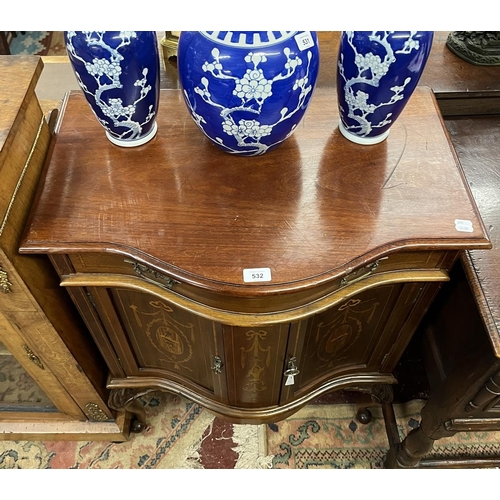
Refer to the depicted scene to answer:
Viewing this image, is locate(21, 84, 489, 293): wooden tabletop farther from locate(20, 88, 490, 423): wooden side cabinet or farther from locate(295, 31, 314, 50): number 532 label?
locate(295, 31, 314, 50): number 532 label

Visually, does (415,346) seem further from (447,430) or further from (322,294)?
(322,294)

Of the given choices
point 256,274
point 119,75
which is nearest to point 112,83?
point 119,75

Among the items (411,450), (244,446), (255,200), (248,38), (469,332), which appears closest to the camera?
(248,38)

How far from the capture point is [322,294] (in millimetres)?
601

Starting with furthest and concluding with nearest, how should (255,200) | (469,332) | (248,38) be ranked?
(469,332)
(255,200)
(248,38)

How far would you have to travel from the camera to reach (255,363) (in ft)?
2.42

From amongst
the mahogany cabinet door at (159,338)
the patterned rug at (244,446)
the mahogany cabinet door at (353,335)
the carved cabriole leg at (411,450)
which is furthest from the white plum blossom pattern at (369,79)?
the patterned rug at (244,446)

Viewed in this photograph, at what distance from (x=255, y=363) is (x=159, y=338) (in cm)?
15

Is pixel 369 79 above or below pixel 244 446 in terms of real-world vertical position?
above

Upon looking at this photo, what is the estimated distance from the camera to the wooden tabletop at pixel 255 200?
1.81 ft

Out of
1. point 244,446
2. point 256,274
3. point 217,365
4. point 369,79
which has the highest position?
point 369,79

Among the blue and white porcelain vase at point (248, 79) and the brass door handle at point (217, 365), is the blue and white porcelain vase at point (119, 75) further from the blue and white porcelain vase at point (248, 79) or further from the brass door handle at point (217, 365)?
the brass door handle at point (217, 365)

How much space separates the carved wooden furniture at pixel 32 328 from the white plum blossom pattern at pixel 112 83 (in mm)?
94

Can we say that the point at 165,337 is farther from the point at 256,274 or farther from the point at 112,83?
the point at 112,83
